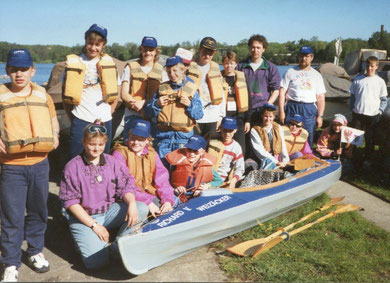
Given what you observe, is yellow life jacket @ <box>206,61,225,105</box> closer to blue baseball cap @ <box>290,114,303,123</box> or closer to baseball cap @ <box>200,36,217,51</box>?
baseball cap @ <box>200,36,217,51</box>

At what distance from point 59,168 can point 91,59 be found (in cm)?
254

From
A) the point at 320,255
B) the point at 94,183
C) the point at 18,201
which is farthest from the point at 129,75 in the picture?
the point at 320,255

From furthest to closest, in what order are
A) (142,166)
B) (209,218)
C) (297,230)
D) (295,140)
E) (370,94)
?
1. (370,94)
2. (295,140)
3. (297,230)
4. (142,166)
5. (209,218)

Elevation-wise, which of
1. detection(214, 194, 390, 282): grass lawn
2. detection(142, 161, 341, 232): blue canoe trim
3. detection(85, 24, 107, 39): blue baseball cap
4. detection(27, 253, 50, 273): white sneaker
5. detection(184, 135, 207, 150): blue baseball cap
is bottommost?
detection(214, 194, 390, 282): grass lawn

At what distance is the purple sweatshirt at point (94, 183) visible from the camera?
2.89 metres

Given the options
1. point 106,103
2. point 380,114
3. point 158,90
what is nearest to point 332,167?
point 380,114

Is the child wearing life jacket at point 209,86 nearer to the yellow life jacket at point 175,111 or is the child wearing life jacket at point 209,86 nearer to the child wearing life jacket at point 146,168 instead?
the yellow life jacket at point 175,111

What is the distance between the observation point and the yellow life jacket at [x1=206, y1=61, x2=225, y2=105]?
4.15m

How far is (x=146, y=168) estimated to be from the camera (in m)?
3.39

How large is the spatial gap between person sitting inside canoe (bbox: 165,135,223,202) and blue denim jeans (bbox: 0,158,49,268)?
137cm

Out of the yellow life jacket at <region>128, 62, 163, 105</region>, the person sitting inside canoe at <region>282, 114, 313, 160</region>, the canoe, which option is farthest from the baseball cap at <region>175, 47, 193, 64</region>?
the canoe

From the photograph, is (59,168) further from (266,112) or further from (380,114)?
(380,114)

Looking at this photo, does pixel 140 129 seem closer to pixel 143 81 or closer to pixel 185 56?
pixel 143 81

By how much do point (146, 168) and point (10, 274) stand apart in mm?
1389
